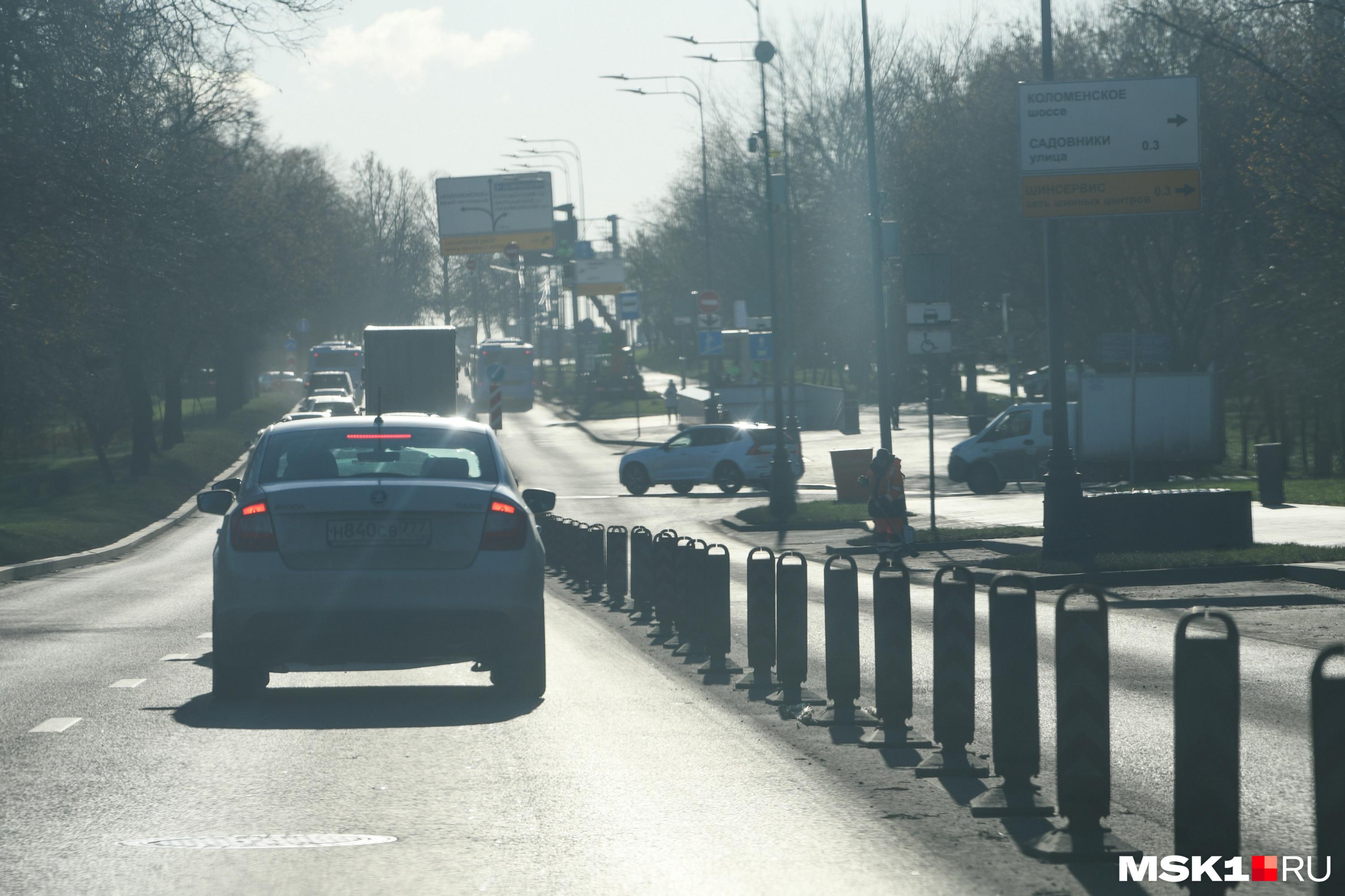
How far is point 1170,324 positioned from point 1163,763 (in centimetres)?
3843

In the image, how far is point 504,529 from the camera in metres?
9.00

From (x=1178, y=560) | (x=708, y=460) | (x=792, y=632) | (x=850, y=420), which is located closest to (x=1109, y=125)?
(x=1178, y=560)

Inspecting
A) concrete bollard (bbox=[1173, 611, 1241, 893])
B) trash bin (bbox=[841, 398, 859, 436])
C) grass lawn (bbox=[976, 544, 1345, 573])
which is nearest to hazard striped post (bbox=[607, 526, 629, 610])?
grass lawn (bbox=[976, 544, 1345, 573])

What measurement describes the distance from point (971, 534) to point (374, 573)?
14.9 m

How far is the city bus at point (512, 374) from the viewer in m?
79.1

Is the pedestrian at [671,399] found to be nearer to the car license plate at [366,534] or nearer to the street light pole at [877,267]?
the street light pole at [877,267]

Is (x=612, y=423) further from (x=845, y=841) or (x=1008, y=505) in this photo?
(x=845, y=841)

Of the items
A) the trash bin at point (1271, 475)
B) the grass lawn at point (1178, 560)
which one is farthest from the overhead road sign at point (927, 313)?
the trash bin at point (1271, 475)

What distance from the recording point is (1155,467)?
33344 mm

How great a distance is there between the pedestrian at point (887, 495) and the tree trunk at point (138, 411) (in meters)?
23.7

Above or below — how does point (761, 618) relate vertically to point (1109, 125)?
below

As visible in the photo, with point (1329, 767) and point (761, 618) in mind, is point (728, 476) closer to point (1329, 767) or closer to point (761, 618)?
point (761, 618)

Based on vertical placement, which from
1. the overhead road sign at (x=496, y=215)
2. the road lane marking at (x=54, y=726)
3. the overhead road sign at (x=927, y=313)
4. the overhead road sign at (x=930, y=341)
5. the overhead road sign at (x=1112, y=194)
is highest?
the overhead road sign at (x=496, y=215)

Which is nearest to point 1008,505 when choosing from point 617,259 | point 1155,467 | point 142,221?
point 1155,467
